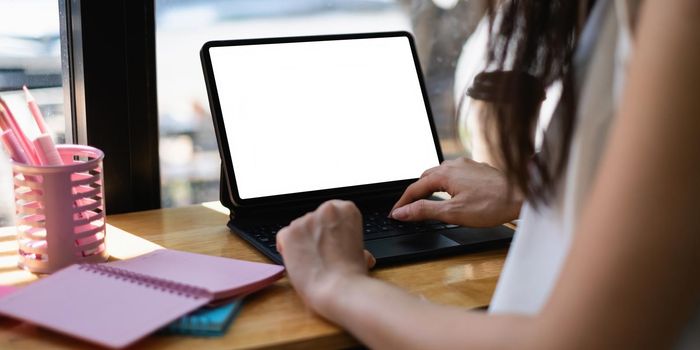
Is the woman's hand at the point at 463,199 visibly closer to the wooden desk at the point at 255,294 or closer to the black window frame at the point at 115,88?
the wooden desk at the point at 255,294

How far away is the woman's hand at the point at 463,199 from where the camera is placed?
108 cm

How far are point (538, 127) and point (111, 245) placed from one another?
537mm

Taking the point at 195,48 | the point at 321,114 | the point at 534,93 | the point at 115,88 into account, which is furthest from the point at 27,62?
the point at 534,93

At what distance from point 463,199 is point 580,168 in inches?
15.1

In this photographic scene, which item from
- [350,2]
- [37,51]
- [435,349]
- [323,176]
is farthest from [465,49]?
[435,349]

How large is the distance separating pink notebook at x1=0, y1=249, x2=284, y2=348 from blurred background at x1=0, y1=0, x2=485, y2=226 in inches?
14.5

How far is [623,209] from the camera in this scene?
61cm

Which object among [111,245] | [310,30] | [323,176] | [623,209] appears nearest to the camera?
[623,209]

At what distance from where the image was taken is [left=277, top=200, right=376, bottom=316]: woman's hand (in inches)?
32.9

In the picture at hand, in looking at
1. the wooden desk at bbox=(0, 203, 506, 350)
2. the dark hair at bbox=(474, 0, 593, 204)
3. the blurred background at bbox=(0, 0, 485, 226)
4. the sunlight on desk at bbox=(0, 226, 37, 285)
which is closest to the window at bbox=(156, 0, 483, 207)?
the blurred background at bbox=(0, 0, 485, 226)

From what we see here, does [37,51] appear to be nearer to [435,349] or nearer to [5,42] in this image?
[5,42]

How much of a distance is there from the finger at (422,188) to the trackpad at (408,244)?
77 mm

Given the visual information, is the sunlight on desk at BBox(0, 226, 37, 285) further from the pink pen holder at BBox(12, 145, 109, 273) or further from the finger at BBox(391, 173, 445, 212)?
the finger at BBox(391, 173, 445, 212)

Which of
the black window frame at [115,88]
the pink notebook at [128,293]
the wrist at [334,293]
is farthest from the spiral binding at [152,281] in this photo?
the black window frame at [115,88]
